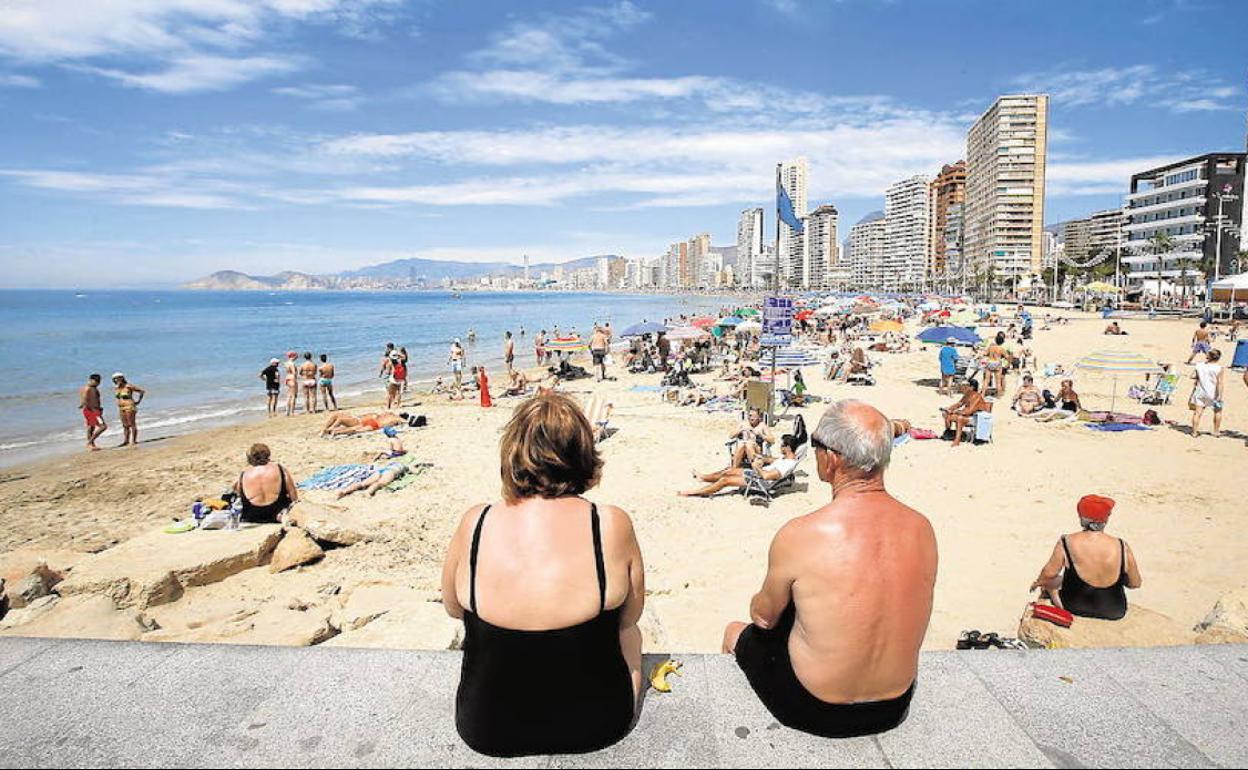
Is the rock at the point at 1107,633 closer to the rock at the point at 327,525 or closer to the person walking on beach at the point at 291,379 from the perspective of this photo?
the rock at the point at 327,525

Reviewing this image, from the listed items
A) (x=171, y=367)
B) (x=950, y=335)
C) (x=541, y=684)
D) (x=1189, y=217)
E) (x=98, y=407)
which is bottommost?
(x=171, y=367)

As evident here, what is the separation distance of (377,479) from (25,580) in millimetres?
4717

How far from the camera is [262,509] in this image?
6.81 metres

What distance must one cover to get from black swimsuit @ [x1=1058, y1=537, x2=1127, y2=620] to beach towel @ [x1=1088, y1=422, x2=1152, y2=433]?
888cm

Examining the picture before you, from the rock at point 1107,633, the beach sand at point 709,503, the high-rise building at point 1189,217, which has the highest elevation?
the high-rise building at point 1189,217

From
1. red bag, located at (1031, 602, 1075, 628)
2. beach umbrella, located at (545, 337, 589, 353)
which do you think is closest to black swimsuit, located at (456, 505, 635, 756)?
red bag, located at (1031, 602, 1075, 628)

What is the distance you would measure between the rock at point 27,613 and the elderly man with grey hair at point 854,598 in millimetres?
4608

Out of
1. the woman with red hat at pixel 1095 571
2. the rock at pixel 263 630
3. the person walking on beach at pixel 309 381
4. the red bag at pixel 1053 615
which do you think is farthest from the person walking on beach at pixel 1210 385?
the person walking on beach at pixel 309 381

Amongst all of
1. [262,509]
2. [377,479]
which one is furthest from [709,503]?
[262,509]

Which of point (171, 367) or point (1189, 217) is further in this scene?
point (1189, 217)

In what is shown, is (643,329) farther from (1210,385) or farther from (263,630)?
(263,630)

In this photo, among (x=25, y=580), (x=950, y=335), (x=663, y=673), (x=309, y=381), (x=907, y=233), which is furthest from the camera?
(x=907, y=233)

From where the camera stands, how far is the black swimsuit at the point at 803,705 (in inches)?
79.9

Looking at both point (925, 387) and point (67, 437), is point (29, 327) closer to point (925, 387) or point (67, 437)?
point (67, 437)
